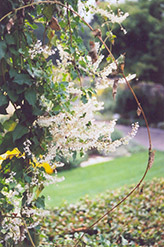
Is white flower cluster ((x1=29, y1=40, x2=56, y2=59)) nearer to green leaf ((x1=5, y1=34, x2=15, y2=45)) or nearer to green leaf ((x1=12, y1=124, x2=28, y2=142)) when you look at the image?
green leaf ((x1=5, y1=34, x2=15, y2=45))

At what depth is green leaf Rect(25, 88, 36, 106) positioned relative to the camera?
3.74 ft

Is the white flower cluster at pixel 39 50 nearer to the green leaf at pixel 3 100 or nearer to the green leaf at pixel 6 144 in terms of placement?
the green leaf at pixel 3 100

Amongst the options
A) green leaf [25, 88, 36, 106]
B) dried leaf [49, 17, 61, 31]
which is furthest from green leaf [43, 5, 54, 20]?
green leaf [25, 88, 36, 106]

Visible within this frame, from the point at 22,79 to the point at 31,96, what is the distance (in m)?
0.07

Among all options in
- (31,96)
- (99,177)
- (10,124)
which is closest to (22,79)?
(31,96)

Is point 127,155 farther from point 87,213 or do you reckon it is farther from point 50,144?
point 50,144

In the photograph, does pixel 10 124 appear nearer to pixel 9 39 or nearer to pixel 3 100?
pixel 3 100

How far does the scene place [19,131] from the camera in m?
1.18

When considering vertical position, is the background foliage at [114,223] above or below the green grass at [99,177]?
above

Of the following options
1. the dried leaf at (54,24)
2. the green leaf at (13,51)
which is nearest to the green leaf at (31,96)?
the green leaf at (13,51)

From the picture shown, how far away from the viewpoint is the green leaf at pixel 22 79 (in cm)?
113

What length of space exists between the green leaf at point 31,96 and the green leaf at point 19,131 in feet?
0.35

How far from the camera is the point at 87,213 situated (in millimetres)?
2693

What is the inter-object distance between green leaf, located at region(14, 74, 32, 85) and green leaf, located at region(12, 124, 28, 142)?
0.55 feet
